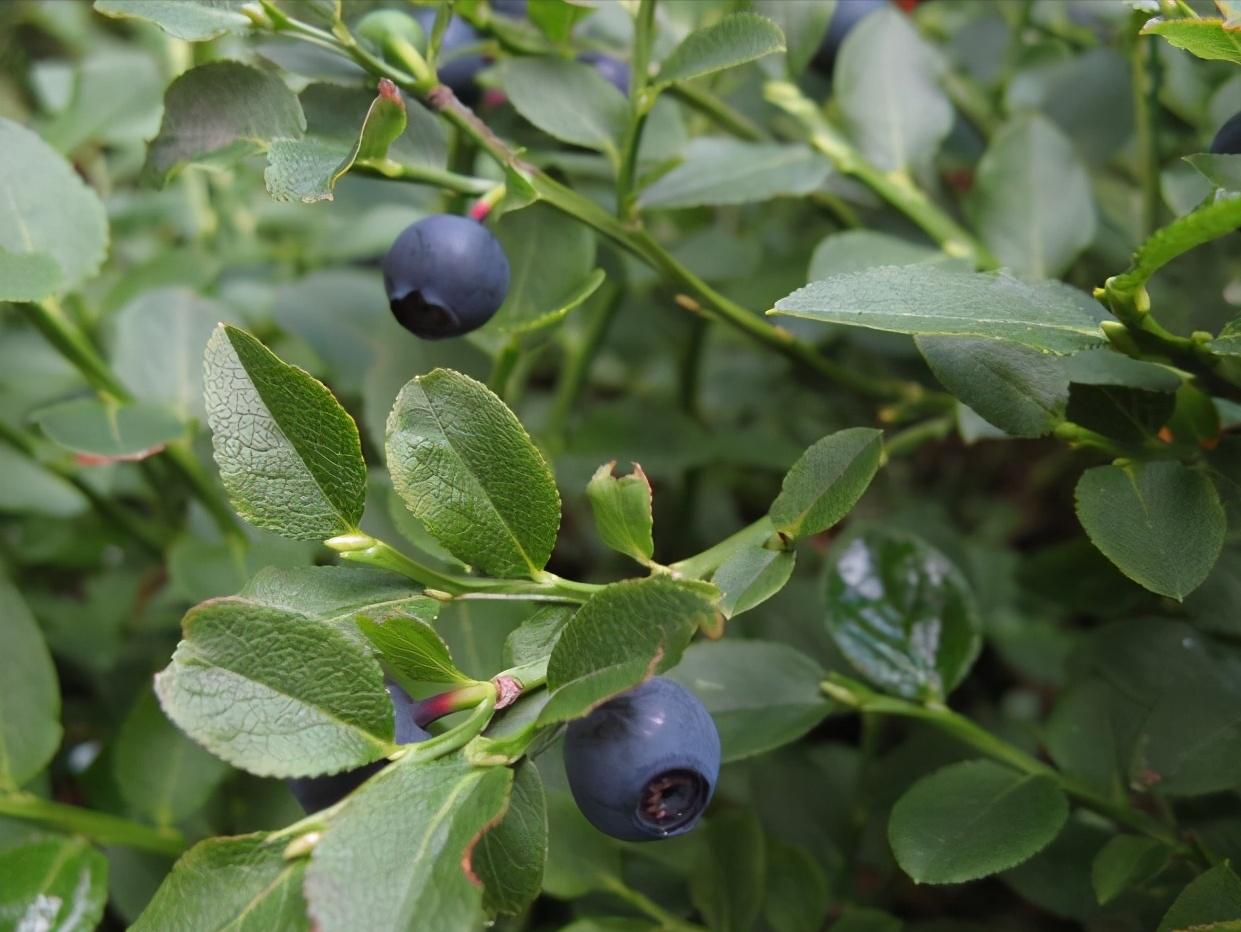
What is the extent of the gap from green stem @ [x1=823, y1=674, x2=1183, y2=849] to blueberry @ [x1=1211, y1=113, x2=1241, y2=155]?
0.45 metres

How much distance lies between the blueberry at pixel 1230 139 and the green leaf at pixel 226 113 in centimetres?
61

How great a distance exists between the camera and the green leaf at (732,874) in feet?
2.85

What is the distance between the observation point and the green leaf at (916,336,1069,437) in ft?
2.22

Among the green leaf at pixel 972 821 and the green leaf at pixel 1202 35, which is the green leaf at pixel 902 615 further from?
the green leaf at pixel 1202 35

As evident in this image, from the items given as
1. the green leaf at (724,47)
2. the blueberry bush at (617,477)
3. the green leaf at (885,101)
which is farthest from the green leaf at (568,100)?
the green leaf at (885,101)

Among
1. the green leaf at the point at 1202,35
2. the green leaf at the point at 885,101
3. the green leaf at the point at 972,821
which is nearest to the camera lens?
the green leaf at the point at 1202,35

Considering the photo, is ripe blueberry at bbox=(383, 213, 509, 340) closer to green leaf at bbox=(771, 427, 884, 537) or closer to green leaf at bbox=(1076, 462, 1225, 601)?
green leaf at bbox=(771, 427, 884, 537)

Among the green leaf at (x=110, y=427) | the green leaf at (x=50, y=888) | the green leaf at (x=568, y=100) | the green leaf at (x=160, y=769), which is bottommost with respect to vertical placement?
the green leaf at (x=160, y=769)

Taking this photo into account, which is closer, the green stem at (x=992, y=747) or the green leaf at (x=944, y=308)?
the green leaf at (x=944, y=308)

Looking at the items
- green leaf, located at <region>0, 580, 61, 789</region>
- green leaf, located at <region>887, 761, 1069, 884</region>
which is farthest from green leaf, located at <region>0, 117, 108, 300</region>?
green leaf, located at <region>887, 761, 1069, 884</region>

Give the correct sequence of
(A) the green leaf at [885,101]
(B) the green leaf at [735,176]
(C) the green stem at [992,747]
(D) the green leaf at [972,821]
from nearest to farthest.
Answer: (D) the green leaf at [972,821] < (C) the green stem at [992,747] < (B) the green leaf at [735,176] < (A) the green leaf at [885,101]

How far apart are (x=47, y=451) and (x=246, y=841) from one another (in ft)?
2.27

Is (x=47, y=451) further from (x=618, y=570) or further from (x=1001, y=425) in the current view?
(x=1001, y=425)

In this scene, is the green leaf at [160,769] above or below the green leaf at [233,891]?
below
